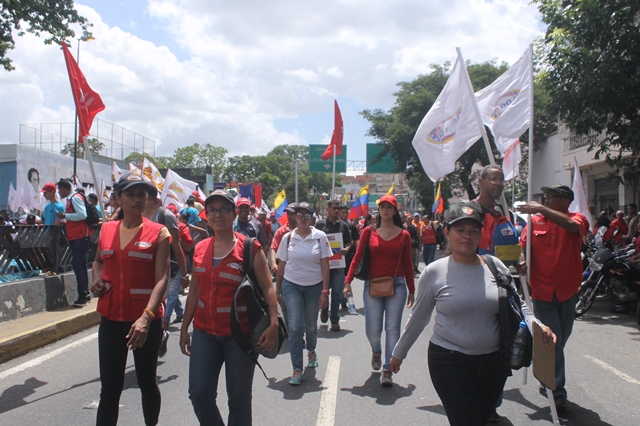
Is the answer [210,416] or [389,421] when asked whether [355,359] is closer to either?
[389,421]

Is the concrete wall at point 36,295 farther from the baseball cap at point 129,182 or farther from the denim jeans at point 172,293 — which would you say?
the baseball cap at point 129,182

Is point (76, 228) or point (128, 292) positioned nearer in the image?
point (128, 292)

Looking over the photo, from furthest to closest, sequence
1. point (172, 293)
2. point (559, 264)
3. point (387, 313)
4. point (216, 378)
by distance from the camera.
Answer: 1. point (172, 293)
2. point (387, 313)
3. point (559, 264)
4. point (216, 378)

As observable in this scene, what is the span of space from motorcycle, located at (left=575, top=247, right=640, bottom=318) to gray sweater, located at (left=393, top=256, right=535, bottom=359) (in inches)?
275

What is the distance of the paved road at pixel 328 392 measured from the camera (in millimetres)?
4723

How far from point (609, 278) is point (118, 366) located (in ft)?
29.1

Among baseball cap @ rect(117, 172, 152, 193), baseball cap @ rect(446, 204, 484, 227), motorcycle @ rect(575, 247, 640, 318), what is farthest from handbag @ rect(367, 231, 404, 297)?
motorcycle @ rect(575, 247, 640, 318)

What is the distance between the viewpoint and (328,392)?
5445mm

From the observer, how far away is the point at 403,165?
116ft

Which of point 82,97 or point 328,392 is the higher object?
point 82,97

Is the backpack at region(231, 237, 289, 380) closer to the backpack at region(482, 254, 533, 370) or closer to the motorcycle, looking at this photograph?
the backpack at region(482, 254, 533, 370)

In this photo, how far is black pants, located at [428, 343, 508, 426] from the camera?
312 cm

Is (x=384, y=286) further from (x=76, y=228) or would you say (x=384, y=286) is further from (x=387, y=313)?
(x=76, y=228)

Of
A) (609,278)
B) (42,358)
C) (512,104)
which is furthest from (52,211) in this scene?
(609,278)
